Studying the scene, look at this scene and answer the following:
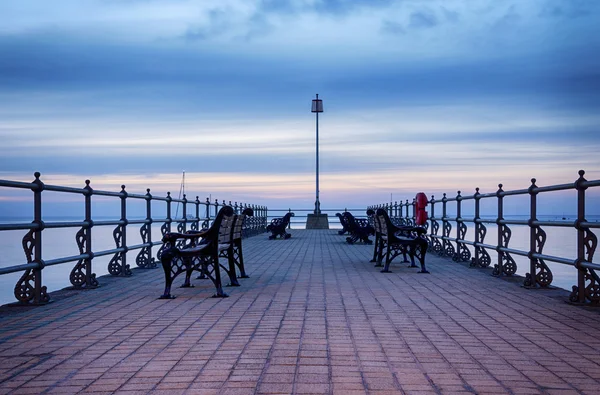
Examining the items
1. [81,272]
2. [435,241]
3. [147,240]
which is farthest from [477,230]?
[81,272]

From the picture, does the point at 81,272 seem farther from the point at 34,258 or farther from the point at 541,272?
the point at 541,272

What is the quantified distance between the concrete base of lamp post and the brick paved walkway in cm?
3543

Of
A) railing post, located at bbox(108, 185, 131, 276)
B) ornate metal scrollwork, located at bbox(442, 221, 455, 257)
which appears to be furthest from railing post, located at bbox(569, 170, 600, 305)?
ornate metal scrollwork, located at bbox(442, 221, 455, 257)

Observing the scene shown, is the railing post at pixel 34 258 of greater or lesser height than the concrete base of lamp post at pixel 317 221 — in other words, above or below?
above

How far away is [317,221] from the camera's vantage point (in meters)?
44.8

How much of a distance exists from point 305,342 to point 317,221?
3941 centimetres

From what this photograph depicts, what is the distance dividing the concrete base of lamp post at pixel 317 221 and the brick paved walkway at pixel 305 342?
35426 mm

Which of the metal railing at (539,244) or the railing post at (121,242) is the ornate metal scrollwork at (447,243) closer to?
the metal railing at (539,244)

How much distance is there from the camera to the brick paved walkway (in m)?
4.18

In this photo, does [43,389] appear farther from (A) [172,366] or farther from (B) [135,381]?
(A) [172,366]

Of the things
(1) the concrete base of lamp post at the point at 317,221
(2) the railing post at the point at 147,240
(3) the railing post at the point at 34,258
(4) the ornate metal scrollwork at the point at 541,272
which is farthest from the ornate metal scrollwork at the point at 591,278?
(1) the concrete base of lamp post at the point at 317,221

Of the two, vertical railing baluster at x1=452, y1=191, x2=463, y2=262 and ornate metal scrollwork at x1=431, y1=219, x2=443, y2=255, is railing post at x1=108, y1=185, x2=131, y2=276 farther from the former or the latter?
ornate metal scrollwork at x1=431, y1=219, x2=443, y2=255

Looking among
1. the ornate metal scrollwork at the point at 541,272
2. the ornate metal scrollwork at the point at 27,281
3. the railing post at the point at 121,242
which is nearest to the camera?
the ornate metal scrollwork at the point at 27,281

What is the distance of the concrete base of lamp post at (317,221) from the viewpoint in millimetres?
44656
